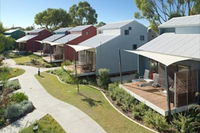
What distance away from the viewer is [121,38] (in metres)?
25.2

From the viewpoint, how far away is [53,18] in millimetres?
70688

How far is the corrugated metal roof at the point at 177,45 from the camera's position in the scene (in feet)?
44.2

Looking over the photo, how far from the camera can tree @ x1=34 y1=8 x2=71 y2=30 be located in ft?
232

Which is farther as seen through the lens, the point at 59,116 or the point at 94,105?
the point at 94,105

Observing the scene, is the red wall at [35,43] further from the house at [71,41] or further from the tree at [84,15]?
the tree at [84,15]

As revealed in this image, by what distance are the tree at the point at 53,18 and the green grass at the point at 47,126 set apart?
206ft

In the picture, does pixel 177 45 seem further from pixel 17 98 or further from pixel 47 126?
pixel 17 98

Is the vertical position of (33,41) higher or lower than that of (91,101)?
higher

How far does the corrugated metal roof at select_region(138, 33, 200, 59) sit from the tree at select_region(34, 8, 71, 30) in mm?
58044

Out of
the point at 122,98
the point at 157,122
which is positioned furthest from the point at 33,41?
the point at 157,122

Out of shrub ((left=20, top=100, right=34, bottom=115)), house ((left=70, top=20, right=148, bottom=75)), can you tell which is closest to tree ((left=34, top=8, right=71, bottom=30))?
house ((left=70, top=20, right=148, bottom=75))

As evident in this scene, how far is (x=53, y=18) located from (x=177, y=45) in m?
61.8

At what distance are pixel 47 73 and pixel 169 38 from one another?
1770cm

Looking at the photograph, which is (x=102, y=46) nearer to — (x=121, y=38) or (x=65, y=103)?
(x=121, y=38)
